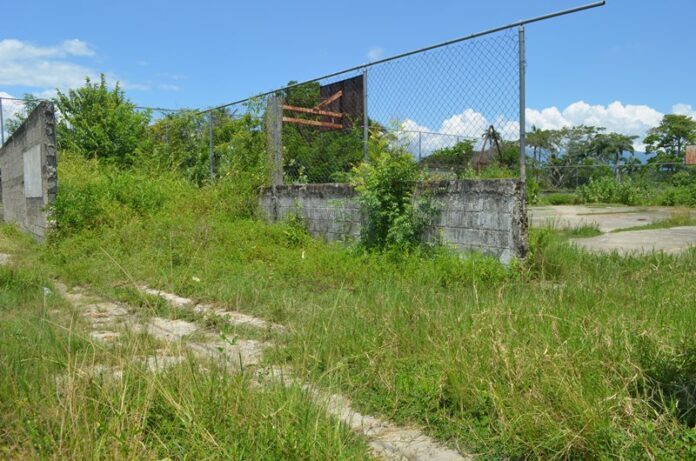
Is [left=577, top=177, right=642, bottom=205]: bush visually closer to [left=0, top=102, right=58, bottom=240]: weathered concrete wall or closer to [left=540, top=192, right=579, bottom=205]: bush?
[left=540, top=192, right=579, bottom=205]: bush

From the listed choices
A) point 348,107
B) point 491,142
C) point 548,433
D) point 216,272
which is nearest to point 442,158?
point 491,142

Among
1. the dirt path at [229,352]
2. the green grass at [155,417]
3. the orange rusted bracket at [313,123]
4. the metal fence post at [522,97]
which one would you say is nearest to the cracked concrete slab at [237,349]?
the dirt path at [229,352]

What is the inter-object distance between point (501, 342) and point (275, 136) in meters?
7.00

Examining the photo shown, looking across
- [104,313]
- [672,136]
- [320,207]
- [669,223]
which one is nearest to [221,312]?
[104,313]

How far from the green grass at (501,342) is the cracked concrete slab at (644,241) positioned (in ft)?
4.80

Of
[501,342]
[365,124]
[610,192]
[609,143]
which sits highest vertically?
[609,143]

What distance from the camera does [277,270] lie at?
657 cm

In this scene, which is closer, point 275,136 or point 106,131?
point 275,136

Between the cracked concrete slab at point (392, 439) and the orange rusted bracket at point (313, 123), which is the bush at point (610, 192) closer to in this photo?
the orange rusted bracket at point (313, 123)

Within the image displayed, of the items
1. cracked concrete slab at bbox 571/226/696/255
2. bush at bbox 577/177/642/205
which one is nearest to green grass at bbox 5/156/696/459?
cracked concrete slab at bbox 571/226/696/255

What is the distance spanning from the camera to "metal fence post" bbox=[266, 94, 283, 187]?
30.5 ft

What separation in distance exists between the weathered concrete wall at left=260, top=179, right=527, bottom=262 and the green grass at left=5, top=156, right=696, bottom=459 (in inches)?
8.3

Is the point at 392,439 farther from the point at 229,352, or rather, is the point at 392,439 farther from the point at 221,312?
the point at 221,312

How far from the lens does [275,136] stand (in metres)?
9.34
